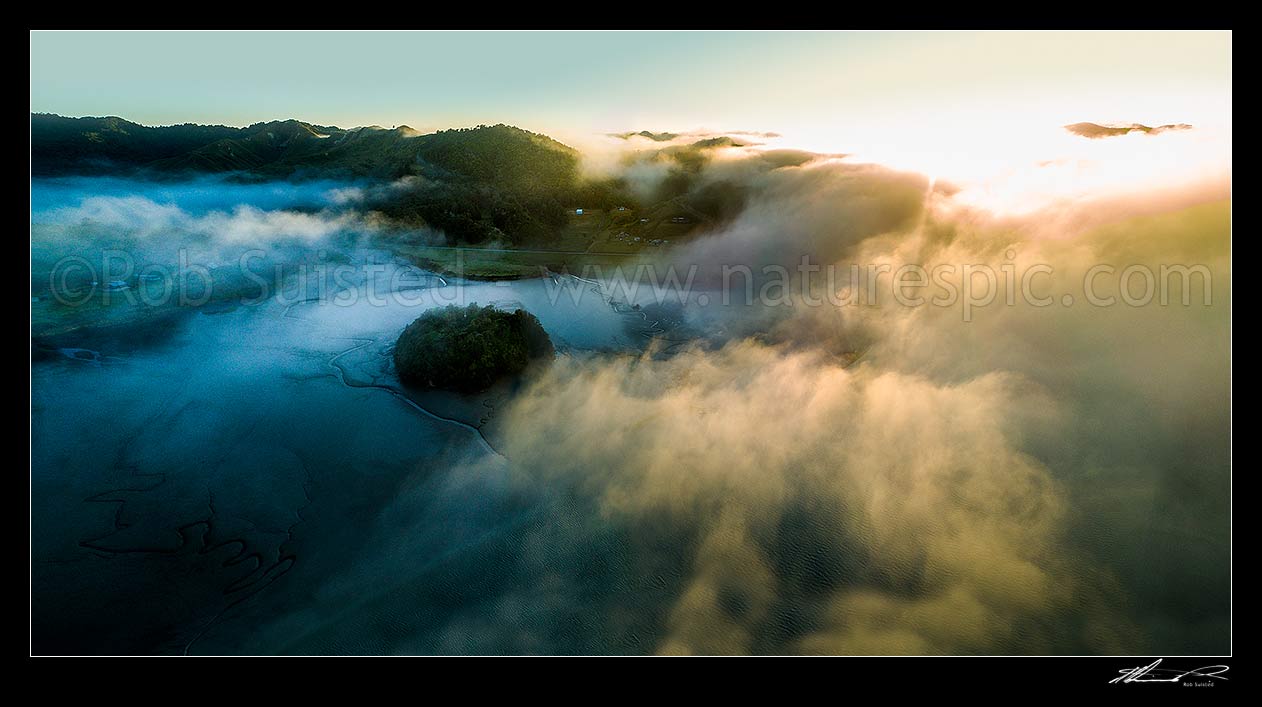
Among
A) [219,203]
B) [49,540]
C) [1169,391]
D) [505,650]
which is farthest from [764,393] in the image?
[219,203]
